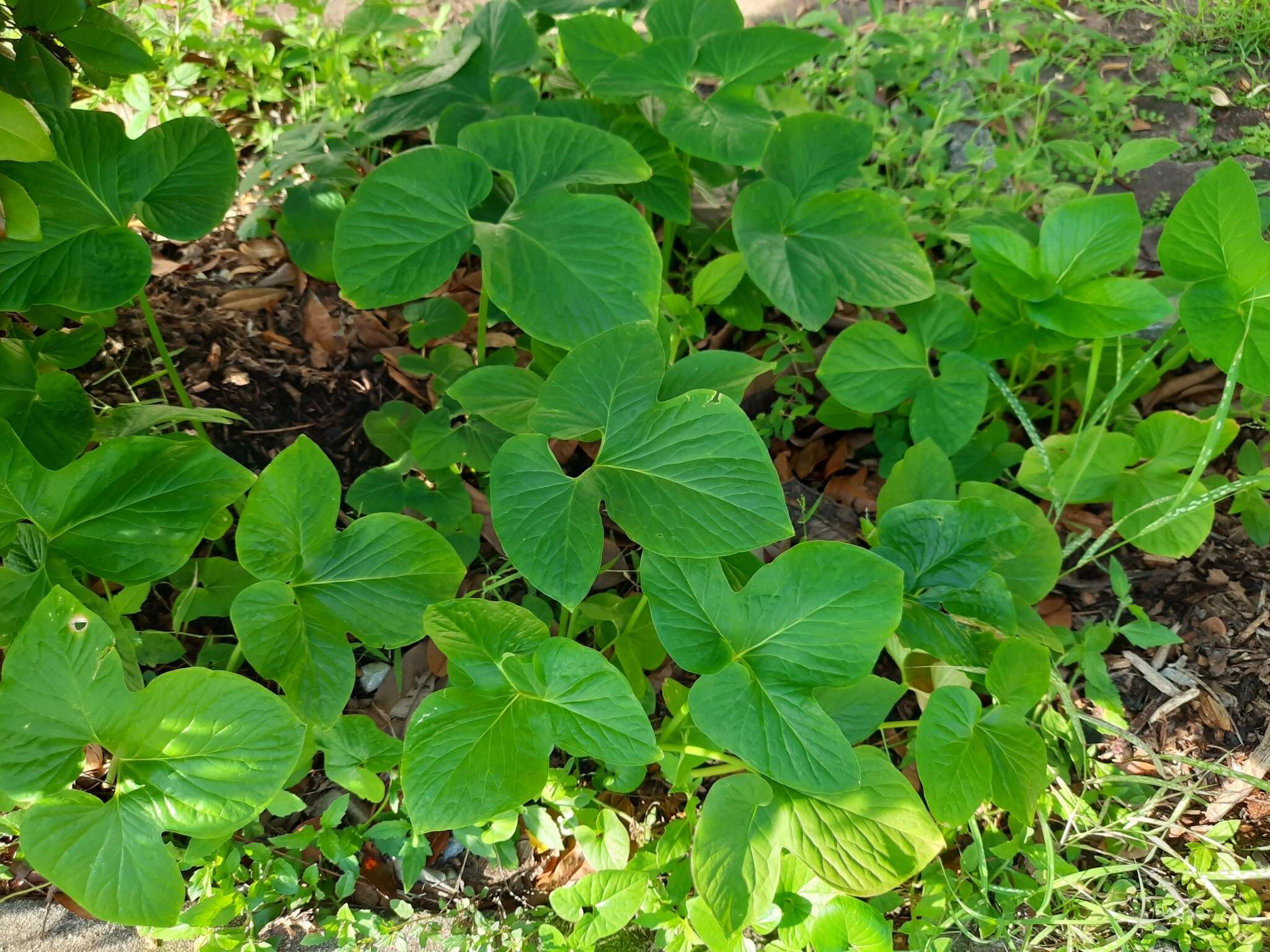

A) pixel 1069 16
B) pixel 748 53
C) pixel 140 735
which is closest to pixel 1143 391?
pixel 748 53

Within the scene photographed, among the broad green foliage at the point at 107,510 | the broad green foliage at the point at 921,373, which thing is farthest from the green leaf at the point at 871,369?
the broad green foliage at the point at 107,510

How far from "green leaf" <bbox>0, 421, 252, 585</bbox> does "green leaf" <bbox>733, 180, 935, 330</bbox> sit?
40.9 inches

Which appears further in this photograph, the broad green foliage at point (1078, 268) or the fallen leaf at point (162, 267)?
the fallen leaf at point (162, 267)

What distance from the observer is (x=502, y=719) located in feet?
3.85

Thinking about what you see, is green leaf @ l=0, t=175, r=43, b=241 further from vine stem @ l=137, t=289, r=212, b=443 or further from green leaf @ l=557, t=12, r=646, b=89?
green leaf @ l=557, t=12, r=646, b=89

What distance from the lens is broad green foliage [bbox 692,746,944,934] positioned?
3.85ft

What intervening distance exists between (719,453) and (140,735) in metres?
0.81

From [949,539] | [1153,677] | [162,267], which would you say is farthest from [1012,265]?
[162,267]

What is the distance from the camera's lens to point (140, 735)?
108 centimetres

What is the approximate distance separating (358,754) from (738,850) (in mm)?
593

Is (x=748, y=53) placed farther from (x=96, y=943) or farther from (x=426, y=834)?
(x=96, y=943)

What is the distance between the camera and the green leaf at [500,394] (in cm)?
146

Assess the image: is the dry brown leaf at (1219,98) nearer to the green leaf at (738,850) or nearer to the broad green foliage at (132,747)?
the green leaf at (738,850)

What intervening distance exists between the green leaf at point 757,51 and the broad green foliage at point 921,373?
0.55 meters
